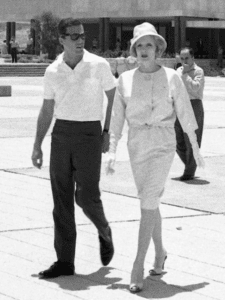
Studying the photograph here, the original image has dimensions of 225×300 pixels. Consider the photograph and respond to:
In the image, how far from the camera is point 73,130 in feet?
22.4

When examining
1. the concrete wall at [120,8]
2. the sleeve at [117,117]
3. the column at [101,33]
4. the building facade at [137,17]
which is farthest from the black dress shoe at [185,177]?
the column at [101,33]

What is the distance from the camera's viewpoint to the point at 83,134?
6.86 m

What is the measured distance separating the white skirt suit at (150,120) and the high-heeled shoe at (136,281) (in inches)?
18.2

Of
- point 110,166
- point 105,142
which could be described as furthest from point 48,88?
point 110,166

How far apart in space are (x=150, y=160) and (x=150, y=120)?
0.93 ft

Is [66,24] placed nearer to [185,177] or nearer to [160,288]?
[160,288]

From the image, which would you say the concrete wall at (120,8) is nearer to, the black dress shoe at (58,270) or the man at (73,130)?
the man at (73,130)

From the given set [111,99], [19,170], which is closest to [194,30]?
[19,170]

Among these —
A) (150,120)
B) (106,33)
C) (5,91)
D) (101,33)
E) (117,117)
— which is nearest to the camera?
(150,120)

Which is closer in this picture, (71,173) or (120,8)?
(71,173)

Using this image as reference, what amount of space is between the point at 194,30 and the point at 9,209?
6763 cm

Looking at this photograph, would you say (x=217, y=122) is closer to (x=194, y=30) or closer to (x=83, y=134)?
(x=83, y=134)

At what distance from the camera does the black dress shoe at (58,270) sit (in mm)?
6819

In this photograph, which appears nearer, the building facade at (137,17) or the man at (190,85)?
the man at (190,85)
